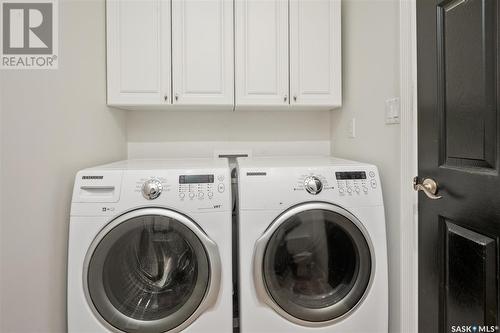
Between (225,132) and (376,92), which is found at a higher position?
(376,92)

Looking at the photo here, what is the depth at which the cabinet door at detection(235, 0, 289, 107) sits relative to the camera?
5.48ft

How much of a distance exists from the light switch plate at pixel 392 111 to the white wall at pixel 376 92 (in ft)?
0.09

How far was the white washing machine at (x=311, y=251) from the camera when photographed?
1201mm

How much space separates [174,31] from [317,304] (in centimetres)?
168

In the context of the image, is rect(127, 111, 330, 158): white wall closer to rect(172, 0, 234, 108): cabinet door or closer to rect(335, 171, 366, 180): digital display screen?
rect(172, 0, 234, 108): cabinet door

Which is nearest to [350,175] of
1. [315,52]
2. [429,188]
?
[429,188]

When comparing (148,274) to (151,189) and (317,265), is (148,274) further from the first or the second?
(317,265)

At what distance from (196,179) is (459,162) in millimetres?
996

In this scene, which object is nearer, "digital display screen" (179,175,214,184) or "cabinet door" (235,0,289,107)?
"digital display screen" (179,175,214,184)

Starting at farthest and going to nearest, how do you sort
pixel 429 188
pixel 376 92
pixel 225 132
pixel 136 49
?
pixel 225 132
pixel 136 49
pixel 376 92
pixel 429 188

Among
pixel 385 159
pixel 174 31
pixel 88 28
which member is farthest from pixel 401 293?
pixel 88 28

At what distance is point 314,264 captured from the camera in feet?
4.10

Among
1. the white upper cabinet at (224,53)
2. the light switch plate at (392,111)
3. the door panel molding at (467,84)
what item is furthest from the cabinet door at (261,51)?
the door panel molding at (467,84)

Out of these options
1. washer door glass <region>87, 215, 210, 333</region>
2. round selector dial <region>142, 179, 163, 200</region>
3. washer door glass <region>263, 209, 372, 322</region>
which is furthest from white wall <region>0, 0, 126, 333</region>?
washer door glass <region>263, 209, 372, 322</region>
